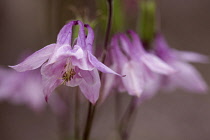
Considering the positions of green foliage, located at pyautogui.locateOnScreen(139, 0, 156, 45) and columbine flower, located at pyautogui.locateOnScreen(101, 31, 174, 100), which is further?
green foliage, located at pyautogui.locateOnScreen(139, 0, 156, 45)

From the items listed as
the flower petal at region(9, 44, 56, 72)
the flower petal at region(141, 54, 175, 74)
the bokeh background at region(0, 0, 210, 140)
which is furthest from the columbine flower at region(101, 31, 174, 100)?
the bokeh background at region(0, 0, 210, 140)

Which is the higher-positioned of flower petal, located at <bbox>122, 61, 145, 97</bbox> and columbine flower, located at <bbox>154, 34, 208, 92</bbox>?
flower petal, located at <bbox>122, 61, 145, 97</bbox>

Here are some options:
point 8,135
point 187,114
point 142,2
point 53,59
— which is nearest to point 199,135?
point 187,114

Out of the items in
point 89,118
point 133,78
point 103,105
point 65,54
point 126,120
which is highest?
point 65,54

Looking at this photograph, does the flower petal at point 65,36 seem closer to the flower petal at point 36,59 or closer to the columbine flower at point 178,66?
the flower petal at point 36,59

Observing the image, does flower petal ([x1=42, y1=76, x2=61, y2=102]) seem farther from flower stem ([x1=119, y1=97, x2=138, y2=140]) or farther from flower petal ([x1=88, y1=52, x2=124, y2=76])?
flower stem ([x1=119, y1=97, x2=138, y2=140])

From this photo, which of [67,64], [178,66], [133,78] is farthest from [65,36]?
[178,66]

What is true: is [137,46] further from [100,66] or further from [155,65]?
[100,66]
